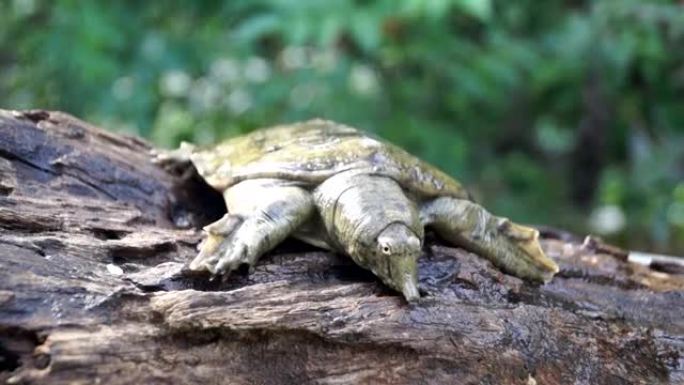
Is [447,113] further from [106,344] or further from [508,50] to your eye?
[106,344]

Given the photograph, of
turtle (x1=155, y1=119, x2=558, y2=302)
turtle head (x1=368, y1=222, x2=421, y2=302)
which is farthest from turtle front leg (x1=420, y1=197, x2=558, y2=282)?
turtle head (x1=368, y1=222, x2=421, y2=302)

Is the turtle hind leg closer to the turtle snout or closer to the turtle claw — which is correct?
the turtle claw

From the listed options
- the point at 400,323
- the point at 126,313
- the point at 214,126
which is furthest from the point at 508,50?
the point at 126,313

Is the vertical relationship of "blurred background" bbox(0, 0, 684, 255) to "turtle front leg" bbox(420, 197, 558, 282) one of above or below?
above

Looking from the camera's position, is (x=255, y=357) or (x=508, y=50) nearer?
(x=255, y=357)

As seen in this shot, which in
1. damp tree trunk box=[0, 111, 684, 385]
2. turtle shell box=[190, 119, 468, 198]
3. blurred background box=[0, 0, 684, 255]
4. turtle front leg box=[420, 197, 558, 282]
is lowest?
damp tree trunk box=[0, 111, 684, 385]

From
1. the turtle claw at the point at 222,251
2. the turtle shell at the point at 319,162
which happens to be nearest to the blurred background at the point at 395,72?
the turtle shell at the point at 319,162

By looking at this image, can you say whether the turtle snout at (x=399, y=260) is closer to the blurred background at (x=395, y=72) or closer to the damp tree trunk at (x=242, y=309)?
the damp tree trunk at (x=242, y=309)
